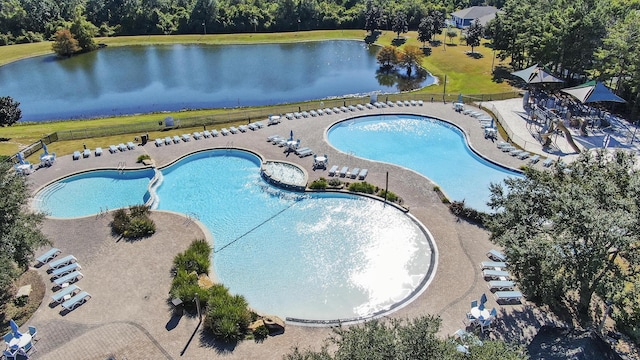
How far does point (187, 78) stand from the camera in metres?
66.8

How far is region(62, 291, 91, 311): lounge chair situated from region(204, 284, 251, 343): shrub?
20.7 feet

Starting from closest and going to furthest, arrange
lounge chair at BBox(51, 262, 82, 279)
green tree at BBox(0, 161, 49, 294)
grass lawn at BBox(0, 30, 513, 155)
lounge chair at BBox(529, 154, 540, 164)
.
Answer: green tree at BBox(0, 161, 49, 294) < lounge chair at BBox(51, 262, 82, 279) < lounge chair at BBox(529, 154, 540, 164) < grass lawn at BBox(0, 30, 513, 155)

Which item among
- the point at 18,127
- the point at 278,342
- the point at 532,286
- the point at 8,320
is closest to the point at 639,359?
the point at 532,286

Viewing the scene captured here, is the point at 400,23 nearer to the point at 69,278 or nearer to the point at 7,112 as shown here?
the point at 7,112

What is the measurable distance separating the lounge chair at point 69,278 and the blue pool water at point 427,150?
19.7m

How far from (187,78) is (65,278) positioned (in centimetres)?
4925

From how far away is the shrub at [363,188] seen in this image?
1194 inches

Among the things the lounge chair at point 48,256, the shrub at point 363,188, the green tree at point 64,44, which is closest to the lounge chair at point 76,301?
the lounge chair at point 48,256

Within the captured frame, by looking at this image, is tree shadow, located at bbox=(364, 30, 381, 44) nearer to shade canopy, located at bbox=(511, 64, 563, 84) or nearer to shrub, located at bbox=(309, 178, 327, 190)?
shade canopy, located at bbox=(511, 64, 563, 84)

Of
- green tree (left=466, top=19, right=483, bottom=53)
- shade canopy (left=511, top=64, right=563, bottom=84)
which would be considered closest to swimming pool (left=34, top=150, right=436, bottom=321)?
shade canopy (left=511, top=64, right=563, bottom=84)

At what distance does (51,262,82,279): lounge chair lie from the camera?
22812 millimetres

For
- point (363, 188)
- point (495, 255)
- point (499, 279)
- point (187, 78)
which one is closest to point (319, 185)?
point (363, 188)

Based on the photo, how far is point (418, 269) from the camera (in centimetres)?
2375

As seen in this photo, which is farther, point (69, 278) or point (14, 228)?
point (69, 278)
